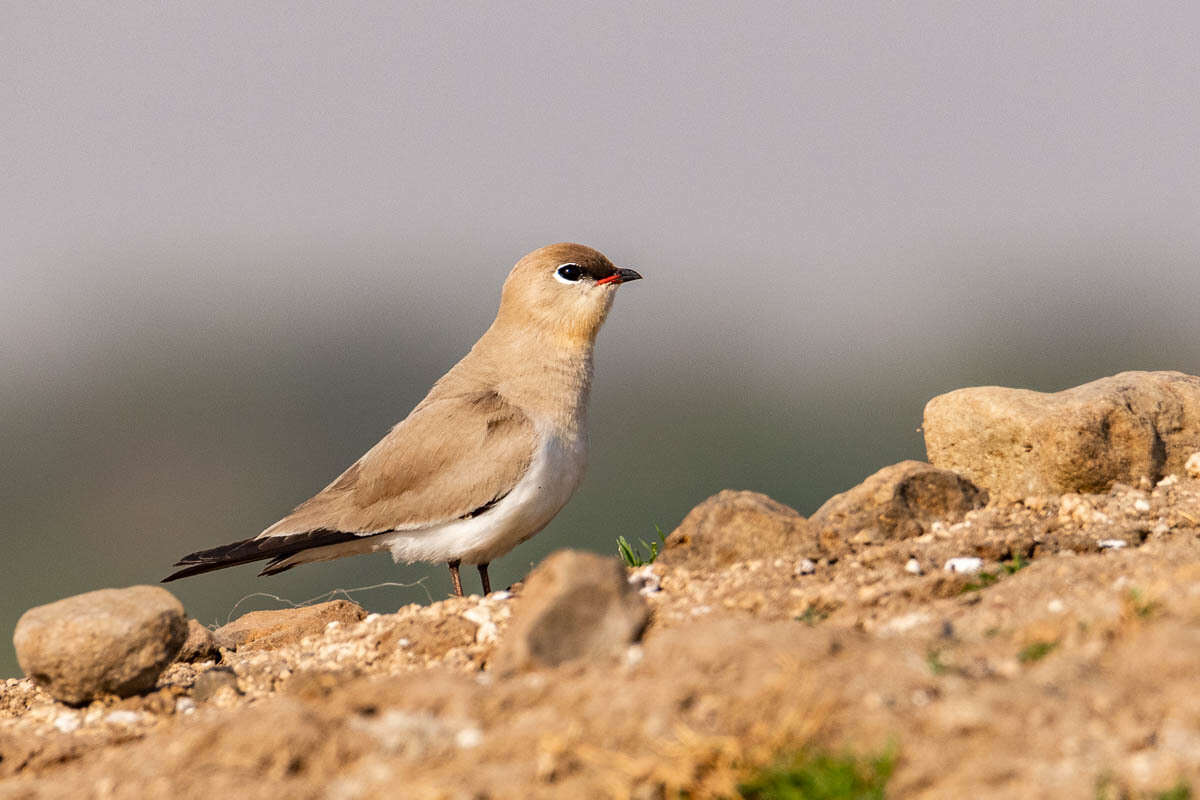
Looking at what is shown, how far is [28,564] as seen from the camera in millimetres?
103188

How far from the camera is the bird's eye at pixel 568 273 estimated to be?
25.9ft

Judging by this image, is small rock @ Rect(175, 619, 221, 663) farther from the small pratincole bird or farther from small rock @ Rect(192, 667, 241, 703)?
small rock @ Rect(192, 667, 241, 703)

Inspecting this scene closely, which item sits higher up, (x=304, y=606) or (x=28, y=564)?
(x=304, y=606)

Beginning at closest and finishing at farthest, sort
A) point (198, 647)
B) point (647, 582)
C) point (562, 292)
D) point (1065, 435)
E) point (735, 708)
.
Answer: point (735, 708) < point (647, 582) < point (198, 647) < point (1065, 435) < point (562, 292)

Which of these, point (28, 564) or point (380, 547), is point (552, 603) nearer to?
point (380, 547)

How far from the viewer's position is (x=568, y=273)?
7.92 m

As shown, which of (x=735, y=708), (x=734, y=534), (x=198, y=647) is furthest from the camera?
(x=198, y=647)

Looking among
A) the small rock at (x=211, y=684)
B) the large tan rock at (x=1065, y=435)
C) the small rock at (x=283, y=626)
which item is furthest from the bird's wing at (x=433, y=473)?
the large tan rock at (x=1065, y=435)

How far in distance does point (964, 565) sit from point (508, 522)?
9.28 ft

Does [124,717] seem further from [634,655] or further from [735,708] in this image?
[735,708]

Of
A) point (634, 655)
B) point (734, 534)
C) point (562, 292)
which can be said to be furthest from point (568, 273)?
point (634, 655)

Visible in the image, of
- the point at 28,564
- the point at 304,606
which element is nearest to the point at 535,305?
the point at 304,606

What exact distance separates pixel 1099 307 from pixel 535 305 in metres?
119

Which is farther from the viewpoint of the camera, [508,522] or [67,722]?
[508,522]
